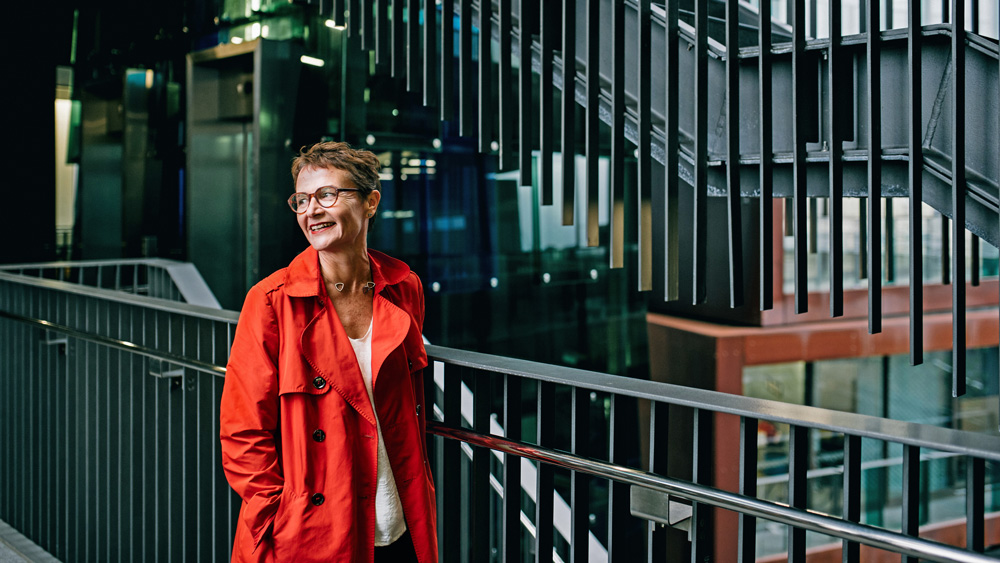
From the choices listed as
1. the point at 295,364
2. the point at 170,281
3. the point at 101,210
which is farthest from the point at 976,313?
the point at 101,210

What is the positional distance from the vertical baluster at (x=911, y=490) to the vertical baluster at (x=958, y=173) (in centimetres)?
136

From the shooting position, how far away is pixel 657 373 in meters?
10.6

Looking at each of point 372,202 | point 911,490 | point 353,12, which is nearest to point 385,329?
point 372,202

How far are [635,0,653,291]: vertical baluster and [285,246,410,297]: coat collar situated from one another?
4.64 ft

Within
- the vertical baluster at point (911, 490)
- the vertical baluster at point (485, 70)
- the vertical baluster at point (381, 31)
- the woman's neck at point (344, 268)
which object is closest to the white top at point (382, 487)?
the woman's neck at point (344, 268)

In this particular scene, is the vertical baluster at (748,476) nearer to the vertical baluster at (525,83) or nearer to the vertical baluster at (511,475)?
the vertical baluster at (511,475)

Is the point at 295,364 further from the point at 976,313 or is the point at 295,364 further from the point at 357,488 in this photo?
the point at 976,313

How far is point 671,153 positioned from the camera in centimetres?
348

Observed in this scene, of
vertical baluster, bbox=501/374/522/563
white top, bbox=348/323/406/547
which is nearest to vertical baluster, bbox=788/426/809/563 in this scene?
vertical baluster, bbox=501/374/522/563

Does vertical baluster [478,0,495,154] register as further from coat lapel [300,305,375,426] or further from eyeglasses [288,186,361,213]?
coat lapel [300,305,375,426]

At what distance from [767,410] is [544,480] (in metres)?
0.78

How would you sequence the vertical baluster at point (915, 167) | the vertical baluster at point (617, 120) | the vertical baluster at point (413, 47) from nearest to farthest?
the vertical baluster at point (915, 167)
the vertical baluster at point (617, 120)
the vertical baluster at point (413, 47)

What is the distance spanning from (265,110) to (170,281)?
228cm

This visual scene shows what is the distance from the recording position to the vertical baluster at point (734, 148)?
3180 mm
